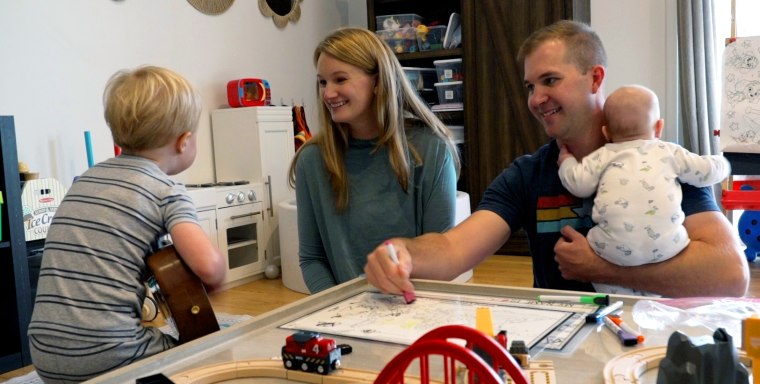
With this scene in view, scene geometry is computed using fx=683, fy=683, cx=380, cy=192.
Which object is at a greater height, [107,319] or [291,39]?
[291,39]

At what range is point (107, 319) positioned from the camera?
1.22 meters

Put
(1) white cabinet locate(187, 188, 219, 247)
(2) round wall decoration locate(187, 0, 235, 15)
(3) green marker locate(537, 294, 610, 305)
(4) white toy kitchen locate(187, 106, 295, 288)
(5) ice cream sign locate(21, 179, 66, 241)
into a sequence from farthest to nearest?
(2) round wall decoration locate(187, 0, 235, 15), (4) white toy kitchen locate(187, 106, 295, 288), (1) white cabinet locate(187, 188, 219, 247), (5) ice cream sign locate(21, 179, 66, 241), (3) green marker locate(537, 294, 610, 305)

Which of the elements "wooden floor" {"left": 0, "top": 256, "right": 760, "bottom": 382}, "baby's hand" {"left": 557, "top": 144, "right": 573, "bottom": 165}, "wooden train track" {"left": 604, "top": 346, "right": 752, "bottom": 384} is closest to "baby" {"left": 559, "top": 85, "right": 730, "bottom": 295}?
"baby's hand" {"left": 557, "top": 144, "right": 573, "bottom": 165}

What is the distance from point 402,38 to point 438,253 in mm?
3438

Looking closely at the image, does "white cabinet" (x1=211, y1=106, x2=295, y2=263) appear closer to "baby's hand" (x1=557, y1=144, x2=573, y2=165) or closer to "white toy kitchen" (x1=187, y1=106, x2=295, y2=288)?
"white toy kitchen" (x1=187, y1=106, x2=295, y2=288)

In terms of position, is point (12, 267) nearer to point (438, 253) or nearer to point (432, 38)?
point (438, 253)

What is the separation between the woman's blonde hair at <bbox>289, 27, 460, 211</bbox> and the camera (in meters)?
1.64

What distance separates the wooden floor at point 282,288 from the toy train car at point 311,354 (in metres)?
2.35

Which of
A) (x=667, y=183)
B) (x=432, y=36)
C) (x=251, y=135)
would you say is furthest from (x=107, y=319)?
(x=432, y=36)

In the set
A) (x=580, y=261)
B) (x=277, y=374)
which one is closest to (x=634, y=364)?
(x=277, y=374)

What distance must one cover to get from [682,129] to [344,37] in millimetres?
3226

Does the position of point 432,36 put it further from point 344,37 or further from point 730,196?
point 344,37

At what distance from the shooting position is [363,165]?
173 centimetres

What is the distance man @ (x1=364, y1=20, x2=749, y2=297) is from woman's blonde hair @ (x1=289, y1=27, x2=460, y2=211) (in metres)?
0.24
